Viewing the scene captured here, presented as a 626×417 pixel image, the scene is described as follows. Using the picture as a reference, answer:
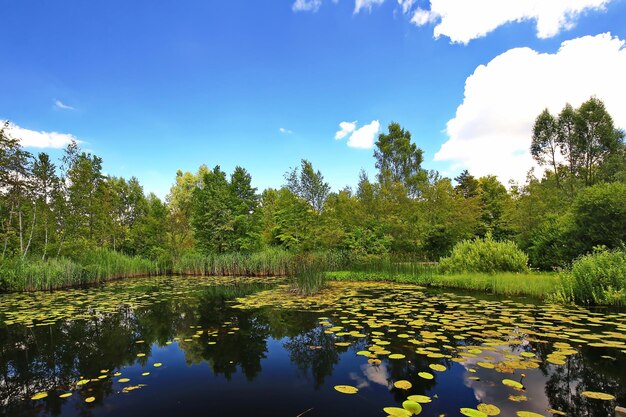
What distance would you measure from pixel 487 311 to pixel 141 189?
3348cm

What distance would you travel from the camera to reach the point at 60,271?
13289mm

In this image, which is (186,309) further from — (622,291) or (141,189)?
(141,189)

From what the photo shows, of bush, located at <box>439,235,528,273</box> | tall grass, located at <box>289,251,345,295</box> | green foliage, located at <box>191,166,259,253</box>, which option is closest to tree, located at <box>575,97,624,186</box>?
bush, located at <box>439,235,528,273</box>

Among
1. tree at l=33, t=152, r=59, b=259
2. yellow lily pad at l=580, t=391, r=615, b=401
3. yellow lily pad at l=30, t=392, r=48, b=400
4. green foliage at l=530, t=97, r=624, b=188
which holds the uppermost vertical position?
green foliage at l=530, t=97, r=624, b=188

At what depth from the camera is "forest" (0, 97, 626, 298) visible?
41.5 ft

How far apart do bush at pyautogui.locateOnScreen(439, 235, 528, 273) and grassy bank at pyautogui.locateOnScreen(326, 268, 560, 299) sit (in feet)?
1.62

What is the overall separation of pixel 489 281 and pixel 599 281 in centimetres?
307

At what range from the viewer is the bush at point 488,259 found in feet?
37.3

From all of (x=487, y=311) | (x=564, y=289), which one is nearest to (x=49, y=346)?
(x=487, y=311)

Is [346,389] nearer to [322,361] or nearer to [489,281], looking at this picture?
[322,361]

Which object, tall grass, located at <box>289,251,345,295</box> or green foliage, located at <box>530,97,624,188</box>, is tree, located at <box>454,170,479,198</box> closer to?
green foliage, located at <box>530,97,624,188</box>

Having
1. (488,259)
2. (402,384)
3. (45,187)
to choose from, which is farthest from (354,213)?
(45,187)

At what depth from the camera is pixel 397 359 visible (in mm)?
4281

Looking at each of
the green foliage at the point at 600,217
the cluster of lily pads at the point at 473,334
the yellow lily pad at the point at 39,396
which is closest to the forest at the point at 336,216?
the green foliage at the point at 600,217
